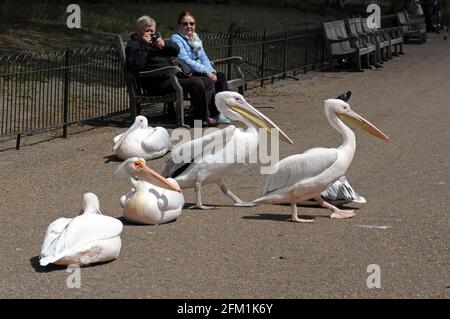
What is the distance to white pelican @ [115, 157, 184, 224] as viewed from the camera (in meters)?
6.77

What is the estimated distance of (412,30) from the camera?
25.6m

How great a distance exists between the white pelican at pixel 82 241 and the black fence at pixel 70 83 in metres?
4.24

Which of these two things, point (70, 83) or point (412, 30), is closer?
point (70, 83)

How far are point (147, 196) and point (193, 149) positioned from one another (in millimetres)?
784

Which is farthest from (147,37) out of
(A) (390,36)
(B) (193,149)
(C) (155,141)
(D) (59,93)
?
(A) (390,36)

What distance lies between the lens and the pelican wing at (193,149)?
7.42 metres

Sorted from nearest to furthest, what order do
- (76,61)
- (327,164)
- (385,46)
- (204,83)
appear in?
(327,164)
(204,83)
(76,61)
(385,46)

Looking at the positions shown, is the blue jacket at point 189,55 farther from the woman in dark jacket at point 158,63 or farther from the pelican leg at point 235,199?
the pelican leg at point 235,199

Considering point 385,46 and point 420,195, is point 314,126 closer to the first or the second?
point 420,195

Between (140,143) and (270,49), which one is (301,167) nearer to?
(140,143)

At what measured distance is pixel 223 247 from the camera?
6301 millimetres

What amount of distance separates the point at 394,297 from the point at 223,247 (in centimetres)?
141

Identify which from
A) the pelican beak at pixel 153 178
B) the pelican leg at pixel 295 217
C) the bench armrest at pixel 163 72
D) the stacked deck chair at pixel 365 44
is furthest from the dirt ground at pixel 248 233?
the stacked deck chair at pixel 365 44

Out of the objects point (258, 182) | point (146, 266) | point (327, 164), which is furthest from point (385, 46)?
point (146, 266)
